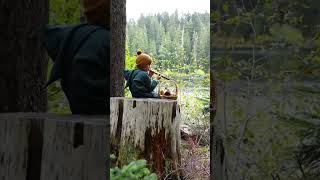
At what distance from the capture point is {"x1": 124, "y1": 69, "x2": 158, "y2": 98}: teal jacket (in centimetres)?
177

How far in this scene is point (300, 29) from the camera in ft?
4.71

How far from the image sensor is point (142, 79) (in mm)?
1784

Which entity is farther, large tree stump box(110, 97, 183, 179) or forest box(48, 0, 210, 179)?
large tree stump box(110, 97, 183, 179)

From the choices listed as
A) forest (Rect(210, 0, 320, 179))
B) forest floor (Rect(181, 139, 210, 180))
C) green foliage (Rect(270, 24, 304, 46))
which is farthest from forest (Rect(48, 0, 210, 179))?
green foliage (Rect(270, 24, 304, 46))

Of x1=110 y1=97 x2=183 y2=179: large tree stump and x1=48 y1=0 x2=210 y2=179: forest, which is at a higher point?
x1=48 y1=0 x2=210 y2=179: forest

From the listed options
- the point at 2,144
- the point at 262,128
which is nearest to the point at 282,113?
the point at 262,128

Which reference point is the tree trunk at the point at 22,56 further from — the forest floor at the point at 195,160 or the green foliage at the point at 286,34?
the green foliage at the point at 286,34

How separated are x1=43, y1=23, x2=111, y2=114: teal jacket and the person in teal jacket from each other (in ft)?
0.75

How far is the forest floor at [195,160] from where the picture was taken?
169 centimetres

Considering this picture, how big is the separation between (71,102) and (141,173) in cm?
35

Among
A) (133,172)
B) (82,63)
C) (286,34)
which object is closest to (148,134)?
(133,172)

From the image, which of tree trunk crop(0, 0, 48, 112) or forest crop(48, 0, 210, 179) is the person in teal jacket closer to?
forest crop(48, 0, 210, 179)

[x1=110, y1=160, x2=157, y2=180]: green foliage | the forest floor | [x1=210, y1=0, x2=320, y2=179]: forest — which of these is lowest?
[x1=110, y1=160, x2=157, y2=180]: green foliage

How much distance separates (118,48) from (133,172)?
0.42m
